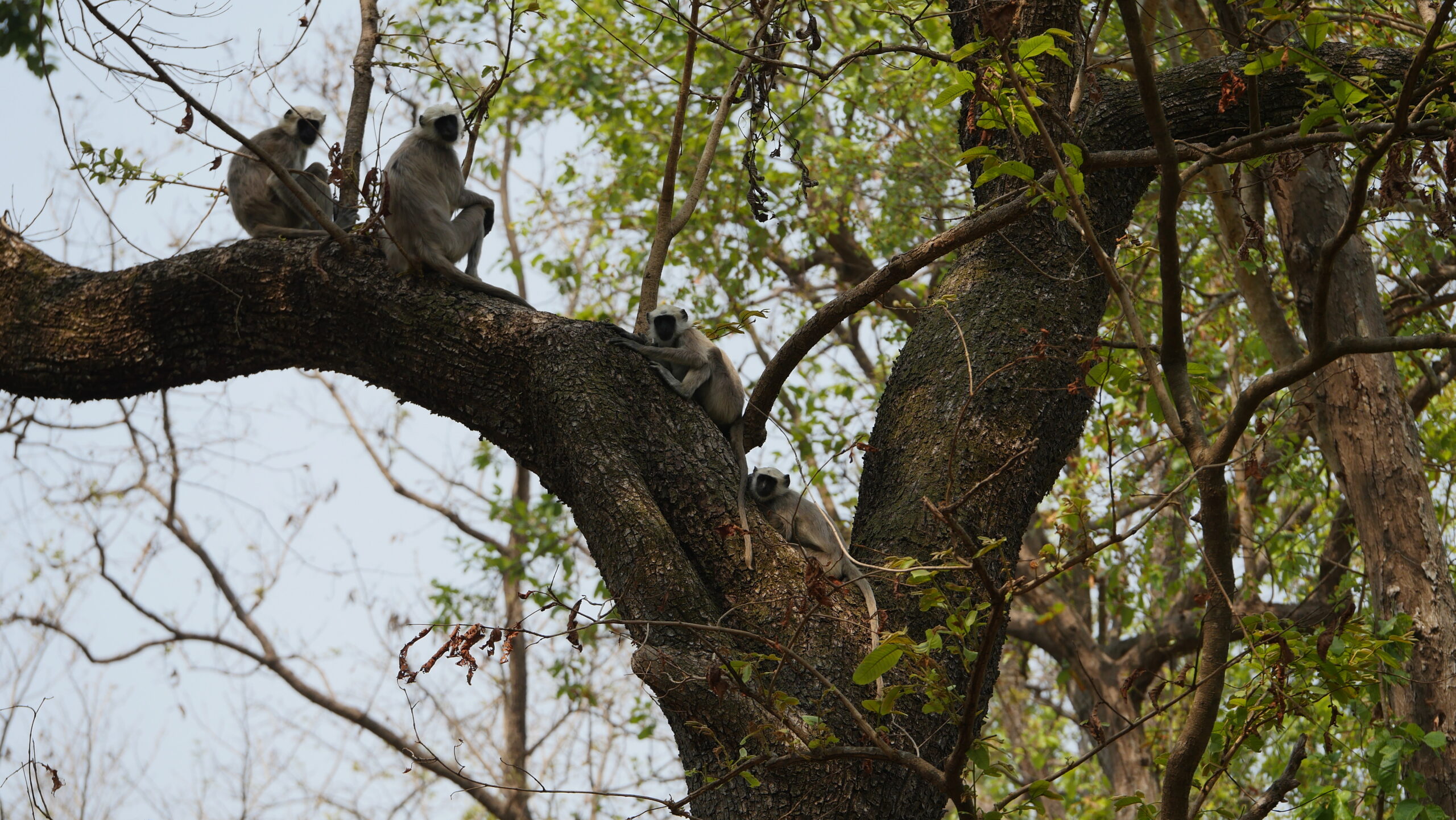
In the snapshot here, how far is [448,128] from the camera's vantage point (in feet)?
18.9

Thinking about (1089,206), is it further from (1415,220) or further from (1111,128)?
(1415,220)

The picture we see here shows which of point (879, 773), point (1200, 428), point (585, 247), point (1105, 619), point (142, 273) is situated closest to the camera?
point (1200, 428)

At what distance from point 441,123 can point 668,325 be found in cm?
165

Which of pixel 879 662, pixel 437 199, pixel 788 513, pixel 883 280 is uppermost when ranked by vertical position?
pixel 437 199

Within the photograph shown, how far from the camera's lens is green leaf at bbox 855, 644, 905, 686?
200cm

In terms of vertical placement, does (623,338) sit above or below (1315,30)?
above

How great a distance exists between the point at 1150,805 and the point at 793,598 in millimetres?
1061

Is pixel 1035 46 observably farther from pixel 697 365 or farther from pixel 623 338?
pixel 697 365

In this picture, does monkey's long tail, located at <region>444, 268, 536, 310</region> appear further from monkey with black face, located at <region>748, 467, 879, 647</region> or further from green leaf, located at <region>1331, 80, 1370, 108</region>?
green leaf, located at <region>1331, 80, 1370, 108</region>

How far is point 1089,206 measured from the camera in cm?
367

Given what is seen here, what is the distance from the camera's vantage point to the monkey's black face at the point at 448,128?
571 centimetres

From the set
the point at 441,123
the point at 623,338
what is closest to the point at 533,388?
the point at 623,338

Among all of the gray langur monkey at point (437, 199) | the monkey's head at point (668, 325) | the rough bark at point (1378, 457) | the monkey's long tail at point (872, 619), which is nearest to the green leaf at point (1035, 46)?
the monkey's long tail at point (872, 619)

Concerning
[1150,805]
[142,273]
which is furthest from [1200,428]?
[142,273]
